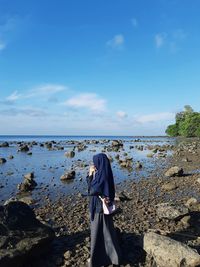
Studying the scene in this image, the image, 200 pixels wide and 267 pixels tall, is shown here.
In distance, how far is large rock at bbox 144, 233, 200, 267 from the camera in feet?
28.1

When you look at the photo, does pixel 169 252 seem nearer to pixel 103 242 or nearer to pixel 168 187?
pixel 103 242

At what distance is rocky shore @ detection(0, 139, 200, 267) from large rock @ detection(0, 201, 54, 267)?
0.38 feet

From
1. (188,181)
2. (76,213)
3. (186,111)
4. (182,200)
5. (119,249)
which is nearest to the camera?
(119,249)

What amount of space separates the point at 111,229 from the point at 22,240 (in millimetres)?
2290

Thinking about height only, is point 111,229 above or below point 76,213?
above

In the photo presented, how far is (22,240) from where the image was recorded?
908 cm

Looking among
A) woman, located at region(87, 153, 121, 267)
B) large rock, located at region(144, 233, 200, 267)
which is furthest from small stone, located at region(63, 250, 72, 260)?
large rock, located at region(144, 233, 200, 267)

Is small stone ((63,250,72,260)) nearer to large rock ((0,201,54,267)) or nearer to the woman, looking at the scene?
large rock ((0,201,54,267))

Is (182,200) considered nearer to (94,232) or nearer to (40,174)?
(94,232)

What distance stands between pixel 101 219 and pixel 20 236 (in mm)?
2160

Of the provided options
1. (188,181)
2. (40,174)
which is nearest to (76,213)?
(188,181)

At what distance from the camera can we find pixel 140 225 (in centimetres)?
1302

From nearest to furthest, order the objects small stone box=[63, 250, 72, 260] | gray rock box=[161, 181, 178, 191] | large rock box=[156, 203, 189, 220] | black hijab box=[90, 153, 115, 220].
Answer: black hijab box=[90, 153, 115, 220]
small stone box=[63, 250, 72, 260]
large rock box=[156, 203, 189, 220]
gray rock box=[161, 181, 178, 191]

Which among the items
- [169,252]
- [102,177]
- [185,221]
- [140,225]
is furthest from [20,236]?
[185,221]
